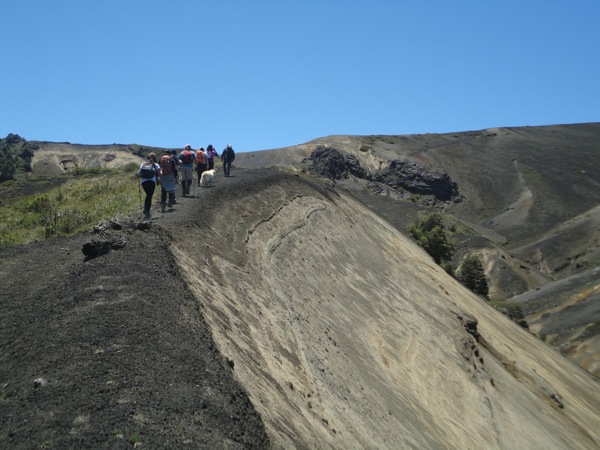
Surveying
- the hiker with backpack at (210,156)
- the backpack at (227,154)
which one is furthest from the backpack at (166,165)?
the backpack at (227,154)

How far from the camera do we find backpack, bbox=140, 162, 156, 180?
18.7 meters

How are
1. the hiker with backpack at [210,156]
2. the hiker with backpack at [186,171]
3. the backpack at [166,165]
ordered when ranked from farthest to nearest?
1. the hiker with backpack at [210,156]
2. the hiker with backpack at [186,171]
3. the backpack at [166,165]

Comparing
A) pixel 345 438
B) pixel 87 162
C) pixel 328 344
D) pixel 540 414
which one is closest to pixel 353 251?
pixel 540 414

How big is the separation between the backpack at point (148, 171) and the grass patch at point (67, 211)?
4.24ft

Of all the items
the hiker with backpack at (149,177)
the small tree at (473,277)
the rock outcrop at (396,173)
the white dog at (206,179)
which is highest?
the hiker with backpack at (149,177)

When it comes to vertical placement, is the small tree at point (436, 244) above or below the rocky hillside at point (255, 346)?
below

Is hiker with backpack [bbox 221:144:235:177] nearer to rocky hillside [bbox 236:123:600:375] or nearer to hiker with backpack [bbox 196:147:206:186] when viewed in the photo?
hiker with backpack [bbox 196:147:206:186]

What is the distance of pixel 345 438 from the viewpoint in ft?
39.4

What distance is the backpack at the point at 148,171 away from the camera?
18672mm

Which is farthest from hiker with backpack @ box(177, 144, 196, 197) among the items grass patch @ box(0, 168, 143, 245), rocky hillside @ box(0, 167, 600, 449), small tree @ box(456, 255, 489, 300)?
small tree @ box(456, 255, 489, 300)

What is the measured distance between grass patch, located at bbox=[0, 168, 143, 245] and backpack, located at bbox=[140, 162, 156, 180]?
129 cm

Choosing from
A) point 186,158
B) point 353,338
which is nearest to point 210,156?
point 186,158

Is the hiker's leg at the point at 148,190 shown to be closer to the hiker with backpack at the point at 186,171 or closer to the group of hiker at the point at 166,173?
the group of hiker at the point at 166,173

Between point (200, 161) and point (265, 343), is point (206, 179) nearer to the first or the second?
point (200, 161)
